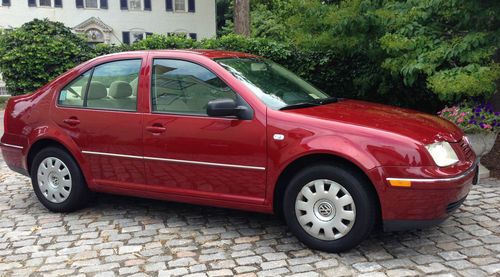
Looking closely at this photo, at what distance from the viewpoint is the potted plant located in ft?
19.4

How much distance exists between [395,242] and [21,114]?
156 inches

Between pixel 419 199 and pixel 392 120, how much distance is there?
72 cm

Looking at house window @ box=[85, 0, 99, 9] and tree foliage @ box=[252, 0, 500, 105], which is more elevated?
house window @ box=[85, 0, 99, 9]

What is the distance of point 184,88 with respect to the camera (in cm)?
434

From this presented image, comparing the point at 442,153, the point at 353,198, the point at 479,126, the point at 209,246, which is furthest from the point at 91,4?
the point at 442,153

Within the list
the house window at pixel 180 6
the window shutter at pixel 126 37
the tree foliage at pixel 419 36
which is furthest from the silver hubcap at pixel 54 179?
the house window at pixel 180 6

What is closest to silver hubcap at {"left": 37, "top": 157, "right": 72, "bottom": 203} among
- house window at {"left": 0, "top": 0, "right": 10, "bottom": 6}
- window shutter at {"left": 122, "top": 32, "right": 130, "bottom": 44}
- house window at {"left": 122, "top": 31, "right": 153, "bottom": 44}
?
house window at {"left": 122, "top": 31, "right": 153, "bottom": 44}

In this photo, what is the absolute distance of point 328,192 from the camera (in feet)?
12.1

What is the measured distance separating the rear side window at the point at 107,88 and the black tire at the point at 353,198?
1704mm

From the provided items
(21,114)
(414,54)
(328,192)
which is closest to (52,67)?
(21,114)

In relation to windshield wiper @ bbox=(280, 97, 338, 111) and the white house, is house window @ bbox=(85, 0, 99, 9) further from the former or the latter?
windshield wiper @ bbox=(280, 97, 338, 111)

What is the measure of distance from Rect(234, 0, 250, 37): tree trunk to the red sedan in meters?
9.03

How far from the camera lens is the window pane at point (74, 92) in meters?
4.83

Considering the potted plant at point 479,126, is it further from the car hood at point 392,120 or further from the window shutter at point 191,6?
the window shutter at point 191,6
